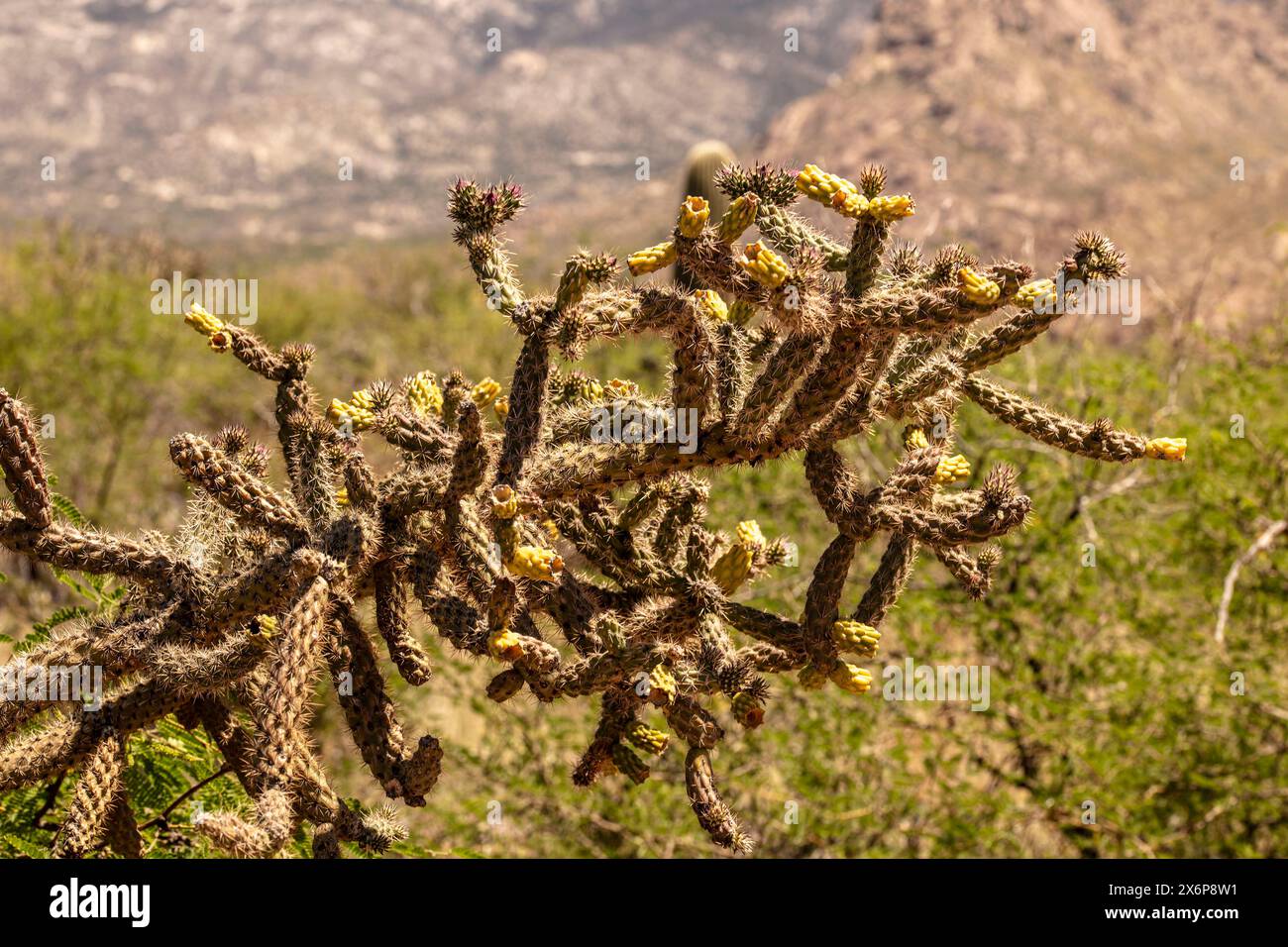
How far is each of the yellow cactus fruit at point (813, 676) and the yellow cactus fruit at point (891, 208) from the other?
3.01 feet

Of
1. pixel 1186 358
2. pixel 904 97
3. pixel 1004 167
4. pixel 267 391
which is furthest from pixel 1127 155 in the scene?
pixel 1186 358

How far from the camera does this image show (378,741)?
229 cm

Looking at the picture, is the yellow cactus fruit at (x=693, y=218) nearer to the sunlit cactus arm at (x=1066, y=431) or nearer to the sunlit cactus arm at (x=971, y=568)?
the sunlit cactus arm at (x=1066, y=431)

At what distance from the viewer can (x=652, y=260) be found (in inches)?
86.8

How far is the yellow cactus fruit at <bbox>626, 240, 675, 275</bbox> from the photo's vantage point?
2186 millimetres

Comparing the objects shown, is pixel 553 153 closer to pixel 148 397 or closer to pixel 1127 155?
pixel 1127 155

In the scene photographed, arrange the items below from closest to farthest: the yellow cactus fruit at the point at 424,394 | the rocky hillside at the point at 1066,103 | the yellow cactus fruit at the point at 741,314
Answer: the yellow cactus fruit at the point at 741,314 < the yellow cactus fruit at the point at 424,394 < the rocky hillside at the point at 1066,103

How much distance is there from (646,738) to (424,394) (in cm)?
99

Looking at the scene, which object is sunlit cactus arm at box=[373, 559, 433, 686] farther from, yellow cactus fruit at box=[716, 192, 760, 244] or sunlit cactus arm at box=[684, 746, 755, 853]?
yellow cactus fruit at box=[716, 192, 760, 244]

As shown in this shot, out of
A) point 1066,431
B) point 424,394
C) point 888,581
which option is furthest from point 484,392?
point 1066,431

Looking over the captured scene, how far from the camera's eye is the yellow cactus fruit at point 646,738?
242cm

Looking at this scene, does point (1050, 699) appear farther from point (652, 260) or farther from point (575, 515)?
point (652, 260)

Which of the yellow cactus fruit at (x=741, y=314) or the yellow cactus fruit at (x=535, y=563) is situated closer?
the yellow cactus fruit at (x=535, y=563)

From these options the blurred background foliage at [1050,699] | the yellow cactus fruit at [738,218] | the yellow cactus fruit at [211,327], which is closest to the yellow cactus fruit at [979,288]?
the yellow cactus fruit at [738,218]
